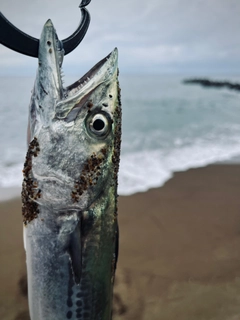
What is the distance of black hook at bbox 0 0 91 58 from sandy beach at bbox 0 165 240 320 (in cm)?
289

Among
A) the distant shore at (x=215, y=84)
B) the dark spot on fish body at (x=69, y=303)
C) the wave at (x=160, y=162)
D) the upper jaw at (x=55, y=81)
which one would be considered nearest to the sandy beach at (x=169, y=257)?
the wave at (x=160, y=162)

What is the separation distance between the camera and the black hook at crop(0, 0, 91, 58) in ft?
5.38

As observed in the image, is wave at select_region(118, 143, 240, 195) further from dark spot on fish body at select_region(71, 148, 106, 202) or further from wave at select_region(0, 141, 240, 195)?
dark spot on fish body at select_region(71, 148, 106, 202)

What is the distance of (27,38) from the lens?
5.74 ft

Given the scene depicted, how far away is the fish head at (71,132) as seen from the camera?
192 cm

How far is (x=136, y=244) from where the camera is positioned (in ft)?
16.3

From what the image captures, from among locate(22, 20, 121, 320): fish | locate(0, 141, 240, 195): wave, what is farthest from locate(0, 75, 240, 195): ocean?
locate(22, 20, 121, 320): fish

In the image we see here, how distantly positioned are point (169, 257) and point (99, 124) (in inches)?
126

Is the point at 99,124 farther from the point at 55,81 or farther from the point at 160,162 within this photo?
the point at 160,162

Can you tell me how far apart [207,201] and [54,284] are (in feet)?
16.7

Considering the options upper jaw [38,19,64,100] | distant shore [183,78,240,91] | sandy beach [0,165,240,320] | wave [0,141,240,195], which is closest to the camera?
upper jaw [38,19,64,100]

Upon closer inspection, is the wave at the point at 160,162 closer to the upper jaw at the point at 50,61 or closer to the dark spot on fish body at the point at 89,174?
the dark spot on fish body at the point at 89,174

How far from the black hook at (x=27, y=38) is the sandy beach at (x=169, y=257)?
2.89 meters

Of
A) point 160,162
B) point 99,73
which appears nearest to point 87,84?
point 99,73
